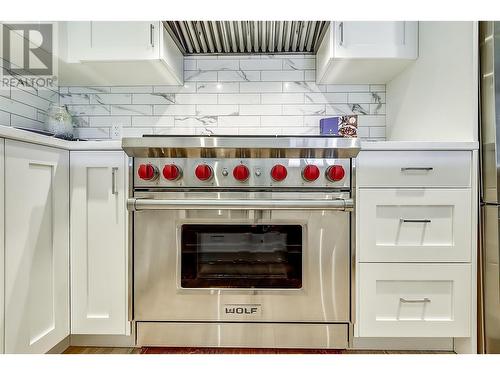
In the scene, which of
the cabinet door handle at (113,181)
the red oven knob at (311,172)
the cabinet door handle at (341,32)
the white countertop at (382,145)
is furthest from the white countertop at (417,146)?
the cabinet door handle at (113,181)

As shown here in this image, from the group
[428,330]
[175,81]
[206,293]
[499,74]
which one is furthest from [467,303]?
[175,81]

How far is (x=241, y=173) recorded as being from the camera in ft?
4.46

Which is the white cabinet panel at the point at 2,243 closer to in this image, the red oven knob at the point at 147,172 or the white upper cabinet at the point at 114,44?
the red oven knob at the point at 147,172

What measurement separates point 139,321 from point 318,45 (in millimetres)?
1696

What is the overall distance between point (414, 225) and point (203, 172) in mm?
883

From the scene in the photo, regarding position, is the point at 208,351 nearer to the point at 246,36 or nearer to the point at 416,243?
the point at 416,243

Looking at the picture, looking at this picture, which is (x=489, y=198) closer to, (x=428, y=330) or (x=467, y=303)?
(x=467, y=303)

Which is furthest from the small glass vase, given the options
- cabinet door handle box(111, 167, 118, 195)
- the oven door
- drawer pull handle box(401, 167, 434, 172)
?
drawer pull handle box(401, 167, 434, 172)

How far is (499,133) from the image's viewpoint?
1262 millimetres

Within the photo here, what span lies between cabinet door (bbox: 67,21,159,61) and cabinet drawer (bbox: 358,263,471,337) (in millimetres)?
1415

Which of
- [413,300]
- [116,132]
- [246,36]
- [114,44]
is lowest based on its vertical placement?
[413,300]

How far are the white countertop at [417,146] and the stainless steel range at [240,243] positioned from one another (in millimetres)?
106

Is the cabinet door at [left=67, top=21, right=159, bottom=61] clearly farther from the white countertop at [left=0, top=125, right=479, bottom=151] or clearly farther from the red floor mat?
the red floor mat

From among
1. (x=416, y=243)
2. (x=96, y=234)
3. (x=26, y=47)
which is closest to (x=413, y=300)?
(x=416, y=243)
